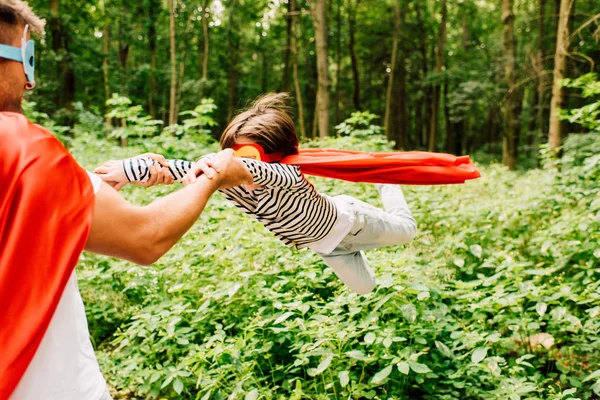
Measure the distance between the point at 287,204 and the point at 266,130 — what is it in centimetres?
47

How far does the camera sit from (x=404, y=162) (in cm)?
355

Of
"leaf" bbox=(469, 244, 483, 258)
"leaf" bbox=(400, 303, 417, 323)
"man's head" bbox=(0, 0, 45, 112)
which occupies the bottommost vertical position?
"leaf" bbox=(400, 303, 417, 323)

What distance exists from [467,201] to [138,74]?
19.7 metres

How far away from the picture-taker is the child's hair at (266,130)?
10.3 ft

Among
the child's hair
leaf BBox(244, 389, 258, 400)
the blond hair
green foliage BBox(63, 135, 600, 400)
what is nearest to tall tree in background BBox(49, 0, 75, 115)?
green foliage BBox(63, 135, 600, 400)

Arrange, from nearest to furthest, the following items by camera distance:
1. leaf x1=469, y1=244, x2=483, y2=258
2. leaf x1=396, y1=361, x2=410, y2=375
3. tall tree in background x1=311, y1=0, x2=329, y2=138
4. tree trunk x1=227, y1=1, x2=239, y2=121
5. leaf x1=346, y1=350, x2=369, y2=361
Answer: leaf x1=396, y1=361, x2=410, y2=375 < leaf x1=346, y1=350, x2=369, y2=361 < leaf x1=469, y1=244, x2=483, y2=258 < tall tree in background x1=311, y1=0, x2=329, y2=138 < tree trunk x1=227, y1=1, x2=239, y2=121

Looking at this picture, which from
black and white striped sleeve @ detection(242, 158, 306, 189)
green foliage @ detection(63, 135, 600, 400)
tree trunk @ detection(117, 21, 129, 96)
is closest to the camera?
black and white striped sleeve @ detection(242, 158, 306, 189)

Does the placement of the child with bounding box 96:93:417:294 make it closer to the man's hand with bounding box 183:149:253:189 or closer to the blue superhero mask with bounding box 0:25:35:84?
the man's hand with bounding box 183:149:253:189

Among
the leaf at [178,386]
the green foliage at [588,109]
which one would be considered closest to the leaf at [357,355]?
the leaf at [178,386]

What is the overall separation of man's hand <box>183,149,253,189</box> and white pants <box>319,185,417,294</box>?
1419 mm

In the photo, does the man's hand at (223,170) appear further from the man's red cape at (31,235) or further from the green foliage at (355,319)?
the green foliage at (355,319)

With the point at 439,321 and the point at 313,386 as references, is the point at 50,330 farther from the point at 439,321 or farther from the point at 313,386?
the point at 439,321

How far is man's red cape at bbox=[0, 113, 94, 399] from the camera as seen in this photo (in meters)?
1.23

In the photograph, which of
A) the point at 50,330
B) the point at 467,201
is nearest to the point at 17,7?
the point at 50,330
